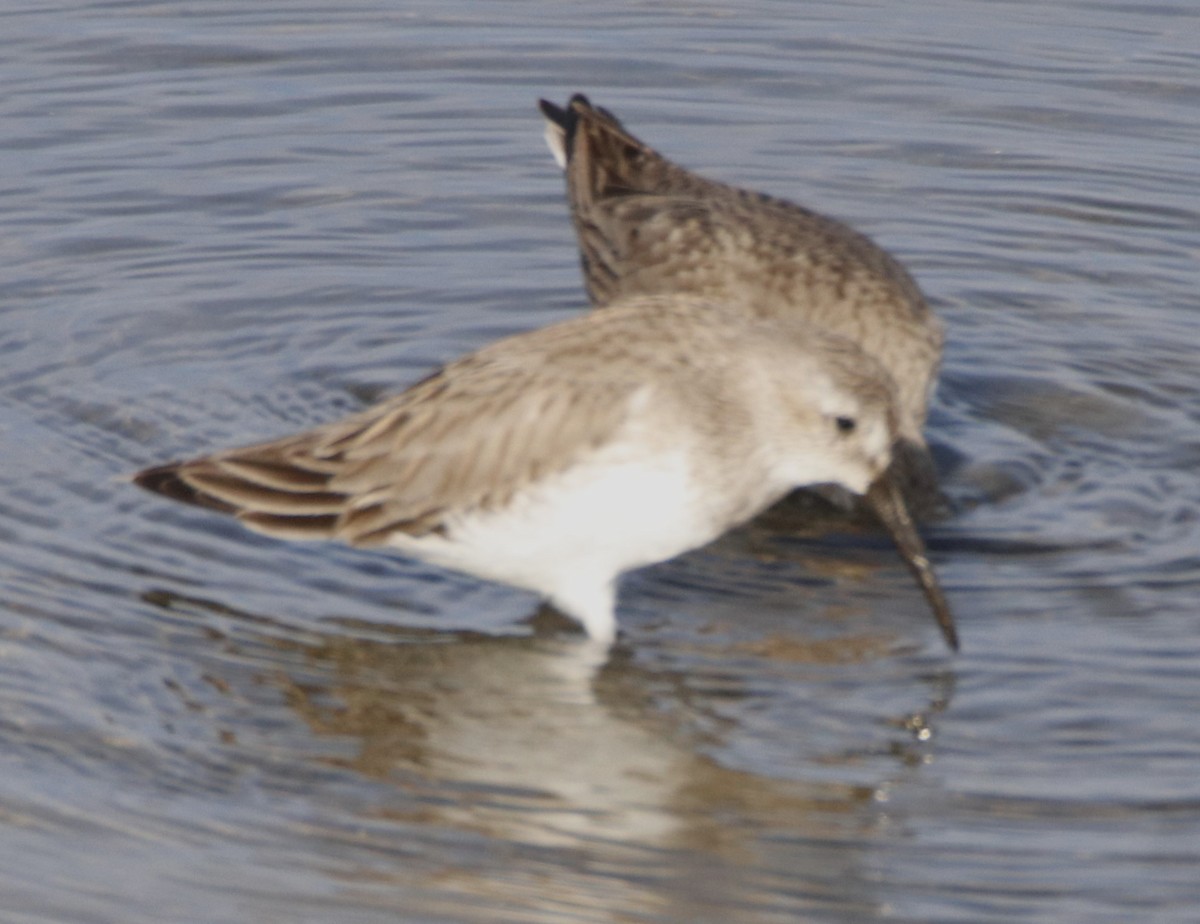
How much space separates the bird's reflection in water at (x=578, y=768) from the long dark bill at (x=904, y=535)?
278 mm

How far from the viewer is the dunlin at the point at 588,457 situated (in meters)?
6.96

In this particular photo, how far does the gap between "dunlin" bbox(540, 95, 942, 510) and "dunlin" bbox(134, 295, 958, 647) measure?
117 centimetres

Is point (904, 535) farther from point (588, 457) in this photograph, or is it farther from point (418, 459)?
point (418, 459)

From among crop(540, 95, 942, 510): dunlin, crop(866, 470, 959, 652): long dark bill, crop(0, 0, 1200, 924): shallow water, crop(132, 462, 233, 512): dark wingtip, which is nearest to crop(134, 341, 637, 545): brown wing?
crop(132, 462, 233, 512): dark wingtip

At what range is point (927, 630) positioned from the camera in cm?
748

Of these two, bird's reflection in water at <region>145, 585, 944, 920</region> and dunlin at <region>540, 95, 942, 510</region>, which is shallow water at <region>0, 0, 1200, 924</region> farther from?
dunlin at <region>540, 95, 942, 510</region>

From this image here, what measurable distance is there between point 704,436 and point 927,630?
3.66 ft

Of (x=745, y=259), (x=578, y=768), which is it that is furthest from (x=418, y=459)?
(x=745, y=259)

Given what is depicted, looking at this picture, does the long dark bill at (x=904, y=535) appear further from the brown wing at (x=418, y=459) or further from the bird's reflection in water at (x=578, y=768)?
the brown wing at (x=418, y=459)

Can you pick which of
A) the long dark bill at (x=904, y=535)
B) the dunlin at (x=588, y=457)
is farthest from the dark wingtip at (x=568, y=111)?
the long dark bill at (x=904, y=535)

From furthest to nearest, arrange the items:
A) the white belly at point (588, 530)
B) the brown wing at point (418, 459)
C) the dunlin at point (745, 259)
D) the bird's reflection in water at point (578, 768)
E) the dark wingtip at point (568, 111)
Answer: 1. the dark wingtip at point (568, 111)
2. the dunlin at point (745, 259)
3. the brown wing at point (418, 459)
4. the white belly at point (588, 530)
5. the bird's reflection in water at point (578, 768)

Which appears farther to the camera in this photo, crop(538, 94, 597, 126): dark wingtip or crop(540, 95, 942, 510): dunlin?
crop(538, 94, 597, 126): dark wingtip

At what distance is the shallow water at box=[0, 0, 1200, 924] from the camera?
594 cm

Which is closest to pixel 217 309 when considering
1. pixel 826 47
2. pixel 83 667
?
pixel 83 667
